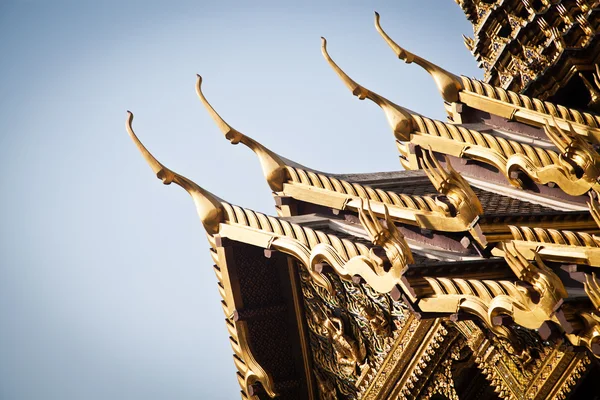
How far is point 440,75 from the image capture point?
891cm

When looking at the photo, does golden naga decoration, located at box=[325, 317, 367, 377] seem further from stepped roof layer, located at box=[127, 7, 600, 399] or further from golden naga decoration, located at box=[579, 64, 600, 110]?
golden naga decoration, located at box=[579, 64, 600, 110]

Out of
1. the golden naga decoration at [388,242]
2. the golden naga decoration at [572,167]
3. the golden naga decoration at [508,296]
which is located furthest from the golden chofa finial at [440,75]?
the golden naga decoration at [508,296]

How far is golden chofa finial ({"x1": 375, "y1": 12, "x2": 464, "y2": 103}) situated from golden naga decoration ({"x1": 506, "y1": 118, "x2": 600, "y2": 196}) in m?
2.18

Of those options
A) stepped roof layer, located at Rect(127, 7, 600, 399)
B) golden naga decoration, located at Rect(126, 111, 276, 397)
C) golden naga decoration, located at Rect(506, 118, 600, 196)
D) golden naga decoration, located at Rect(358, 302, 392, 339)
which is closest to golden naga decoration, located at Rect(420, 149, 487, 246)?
stepped roof layer, located at Rect(127, 7, 600, 399)

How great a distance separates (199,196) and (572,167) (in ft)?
9.62

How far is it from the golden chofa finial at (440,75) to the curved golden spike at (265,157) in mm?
1894

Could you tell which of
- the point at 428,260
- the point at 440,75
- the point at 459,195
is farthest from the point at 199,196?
the point at 440,75

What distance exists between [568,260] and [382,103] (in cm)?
267

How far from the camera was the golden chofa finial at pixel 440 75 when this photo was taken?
29.2 feet

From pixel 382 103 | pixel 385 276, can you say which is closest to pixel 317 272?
pixel 385 276

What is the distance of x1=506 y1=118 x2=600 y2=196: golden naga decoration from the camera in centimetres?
652

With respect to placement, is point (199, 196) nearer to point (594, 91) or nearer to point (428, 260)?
point (428, 260)

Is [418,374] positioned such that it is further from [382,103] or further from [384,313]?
[382,103]

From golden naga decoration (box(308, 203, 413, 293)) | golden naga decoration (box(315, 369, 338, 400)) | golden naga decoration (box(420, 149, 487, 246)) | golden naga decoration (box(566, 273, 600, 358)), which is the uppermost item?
golden naga decoration (box(420, 149, 487, 246))
